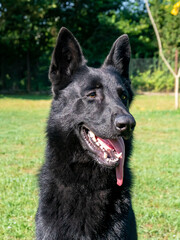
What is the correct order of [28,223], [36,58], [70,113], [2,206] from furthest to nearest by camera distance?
[36,58] → [2,206] → [28,223] → [70,113]

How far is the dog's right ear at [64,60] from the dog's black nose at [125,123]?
2.25ft

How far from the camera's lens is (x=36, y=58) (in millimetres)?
23922

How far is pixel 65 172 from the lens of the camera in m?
2.67

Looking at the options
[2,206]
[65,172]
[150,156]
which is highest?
[65,172]

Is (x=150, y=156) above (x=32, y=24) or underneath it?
underneath

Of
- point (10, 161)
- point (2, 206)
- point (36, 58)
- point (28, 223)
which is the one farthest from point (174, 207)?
point (36, 58)

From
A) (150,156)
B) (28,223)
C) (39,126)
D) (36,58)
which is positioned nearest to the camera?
(28,223)

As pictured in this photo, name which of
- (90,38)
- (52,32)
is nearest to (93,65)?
(52,32)

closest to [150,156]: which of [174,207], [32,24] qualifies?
[174,207]

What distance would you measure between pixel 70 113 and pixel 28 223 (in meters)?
1.67

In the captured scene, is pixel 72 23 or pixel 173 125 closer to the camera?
pixel 173 125

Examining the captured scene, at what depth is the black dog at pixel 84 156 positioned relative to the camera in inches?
98.3

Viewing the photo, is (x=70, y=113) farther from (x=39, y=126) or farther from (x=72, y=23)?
(x=72, y=23)

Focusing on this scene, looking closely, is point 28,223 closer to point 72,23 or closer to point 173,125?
point 173,125
